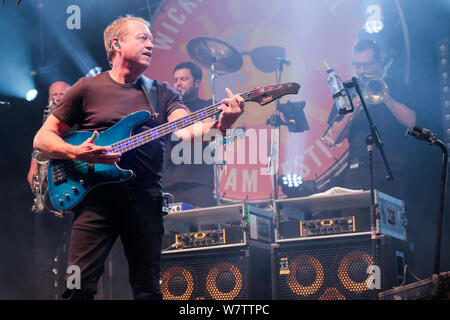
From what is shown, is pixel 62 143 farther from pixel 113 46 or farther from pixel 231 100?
pixel 231 100

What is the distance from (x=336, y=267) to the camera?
4625mm

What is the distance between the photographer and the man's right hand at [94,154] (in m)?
2.81

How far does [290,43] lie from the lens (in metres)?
6.33

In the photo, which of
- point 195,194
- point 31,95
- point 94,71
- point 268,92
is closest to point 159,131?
point 268,92

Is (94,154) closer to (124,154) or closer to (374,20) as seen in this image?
(124,154)

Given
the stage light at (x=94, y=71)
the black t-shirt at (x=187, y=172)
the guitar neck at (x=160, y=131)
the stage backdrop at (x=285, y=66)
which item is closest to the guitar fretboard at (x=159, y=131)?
the guitar neck at (x=160, y=131)

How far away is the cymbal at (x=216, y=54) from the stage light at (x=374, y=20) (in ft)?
4.72

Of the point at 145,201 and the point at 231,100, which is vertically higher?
the point at 231,100

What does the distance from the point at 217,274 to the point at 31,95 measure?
11.9ft

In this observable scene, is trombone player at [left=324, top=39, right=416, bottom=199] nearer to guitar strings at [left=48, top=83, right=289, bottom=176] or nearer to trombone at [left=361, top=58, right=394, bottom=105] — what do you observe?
trombone at [left=361, top=58, right=394, bottom=105]

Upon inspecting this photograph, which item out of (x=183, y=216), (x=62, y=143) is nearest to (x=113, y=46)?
(x=62, y=143)

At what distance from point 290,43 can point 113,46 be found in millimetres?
3422

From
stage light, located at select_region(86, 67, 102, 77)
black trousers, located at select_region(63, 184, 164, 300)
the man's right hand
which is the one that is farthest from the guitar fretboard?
stage light, located at select_region(86, 67, 102, 77)

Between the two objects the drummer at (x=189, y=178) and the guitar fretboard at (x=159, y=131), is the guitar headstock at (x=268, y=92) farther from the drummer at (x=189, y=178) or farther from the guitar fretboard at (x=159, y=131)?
the drummer at (x=189, y=178)
